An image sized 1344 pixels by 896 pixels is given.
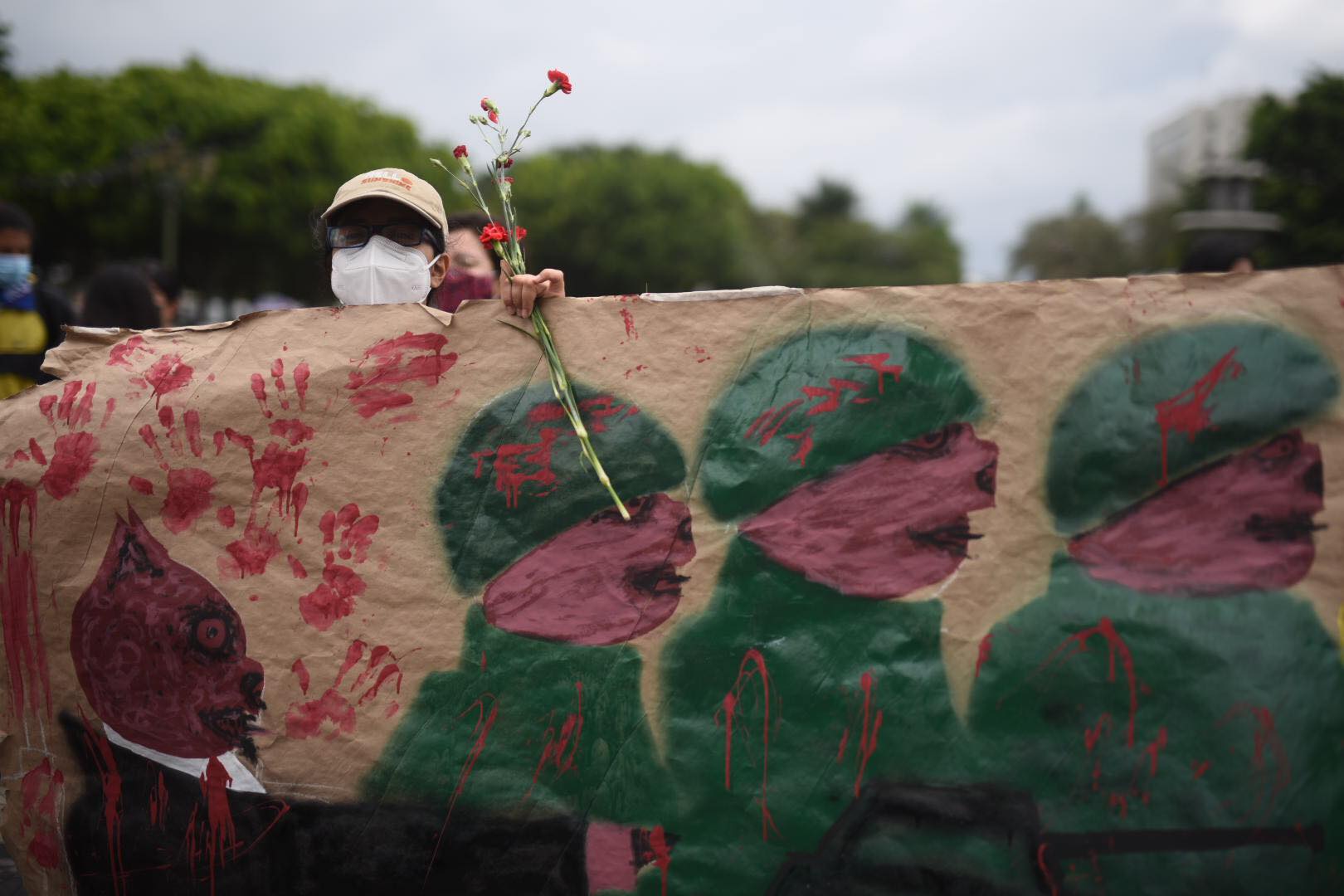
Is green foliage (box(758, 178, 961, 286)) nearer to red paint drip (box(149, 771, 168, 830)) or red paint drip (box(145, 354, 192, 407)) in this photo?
red paint drip (box(145, 354, 192, 407))

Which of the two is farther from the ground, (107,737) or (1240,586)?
(1240,586)

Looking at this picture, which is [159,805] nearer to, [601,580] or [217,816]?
[217,816]

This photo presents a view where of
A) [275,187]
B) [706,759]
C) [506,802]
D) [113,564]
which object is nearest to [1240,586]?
[706,759]

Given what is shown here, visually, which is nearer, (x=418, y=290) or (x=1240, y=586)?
(x=1240, y=586)

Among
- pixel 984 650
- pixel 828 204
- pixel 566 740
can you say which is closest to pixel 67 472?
pixel 566 740

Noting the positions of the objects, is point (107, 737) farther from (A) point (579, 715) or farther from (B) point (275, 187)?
(B) point (275, 187)

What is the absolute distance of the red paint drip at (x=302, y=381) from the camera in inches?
85.0

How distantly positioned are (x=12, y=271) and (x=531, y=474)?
113 inches

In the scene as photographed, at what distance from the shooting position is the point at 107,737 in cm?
215

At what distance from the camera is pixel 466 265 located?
3396 mm

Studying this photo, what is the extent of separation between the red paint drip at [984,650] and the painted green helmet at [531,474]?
2.23ft

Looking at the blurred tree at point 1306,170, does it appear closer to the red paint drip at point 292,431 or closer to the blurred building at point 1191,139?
the red paint drip at point 292,431

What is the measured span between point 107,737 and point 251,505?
554 mm

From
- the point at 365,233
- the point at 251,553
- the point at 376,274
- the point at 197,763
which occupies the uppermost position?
the point at 365,233
